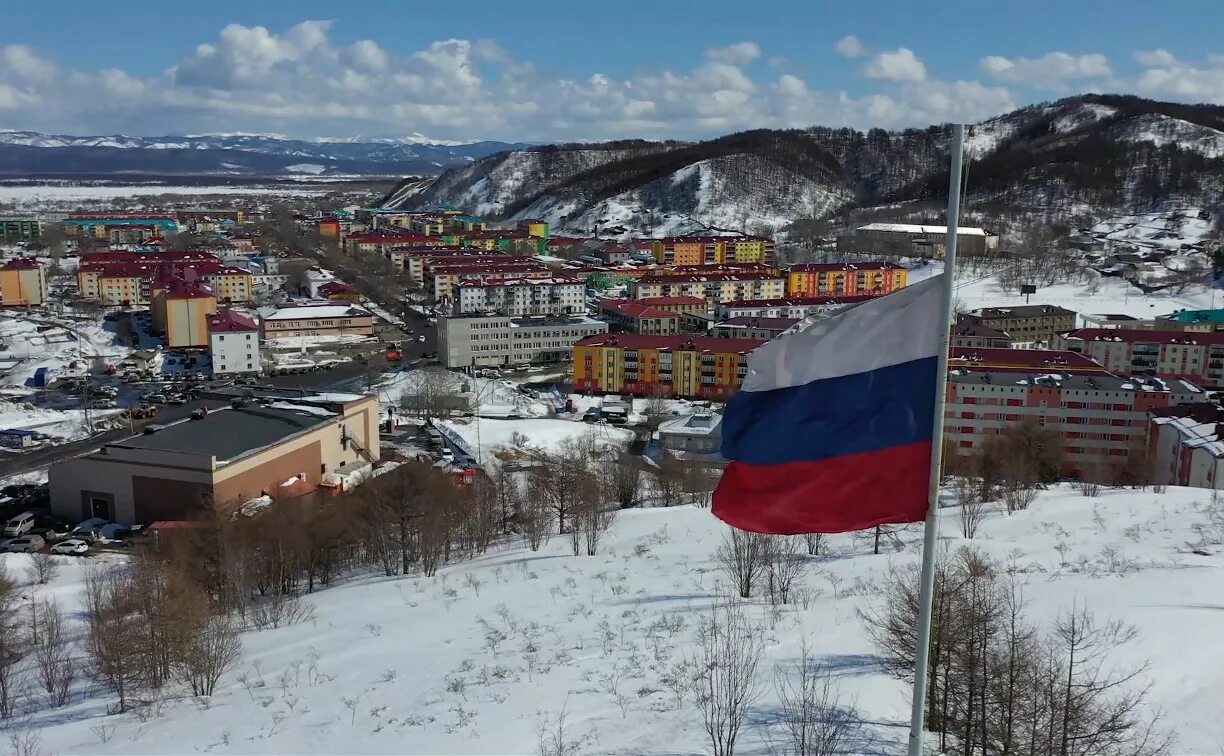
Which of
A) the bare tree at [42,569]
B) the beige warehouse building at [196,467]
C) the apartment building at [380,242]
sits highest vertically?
the apartment building at [380,242]

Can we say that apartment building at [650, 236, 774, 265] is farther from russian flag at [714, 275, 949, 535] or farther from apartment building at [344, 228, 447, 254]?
russian flag at [714, 275, 949, 535]

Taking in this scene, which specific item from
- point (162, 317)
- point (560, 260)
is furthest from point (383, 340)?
point (560, 260)

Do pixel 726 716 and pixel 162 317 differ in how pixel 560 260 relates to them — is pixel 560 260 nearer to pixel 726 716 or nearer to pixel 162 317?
pixel 162 317

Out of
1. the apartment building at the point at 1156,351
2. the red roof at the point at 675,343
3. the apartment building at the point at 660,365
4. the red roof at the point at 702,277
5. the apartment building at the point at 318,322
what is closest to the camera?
the apartment building at the point at 660,365

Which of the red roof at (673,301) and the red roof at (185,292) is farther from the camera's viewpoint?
the red roof at (673,301)

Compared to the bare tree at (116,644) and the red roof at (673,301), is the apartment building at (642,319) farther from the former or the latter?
the bare tree at (116,644)

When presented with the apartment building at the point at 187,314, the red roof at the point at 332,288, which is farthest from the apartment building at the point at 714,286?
the apartment building at the point at 187,314
